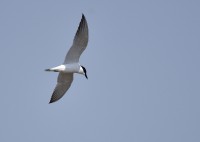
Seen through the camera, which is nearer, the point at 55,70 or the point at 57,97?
the point at 55,70

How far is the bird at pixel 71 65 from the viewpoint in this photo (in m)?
33.3

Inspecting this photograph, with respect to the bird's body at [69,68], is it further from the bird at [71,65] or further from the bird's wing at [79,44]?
the bird's wing at [79,44]

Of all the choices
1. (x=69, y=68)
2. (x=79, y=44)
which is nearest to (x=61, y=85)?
(x=69, y=68)

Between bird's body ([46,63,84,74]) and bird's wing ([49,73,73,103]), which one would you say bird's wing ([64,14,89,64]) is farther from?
bird's wing ([49,73,73,103])

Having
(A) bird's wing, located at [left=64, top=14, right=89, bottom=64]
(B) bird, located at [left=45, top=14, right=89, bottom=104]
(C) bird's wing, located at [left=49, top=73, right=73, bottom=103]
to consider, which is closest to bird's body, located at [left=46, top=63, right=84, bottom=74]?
(B) bird, located at [left=45, top=14, right=89, bottom=104]

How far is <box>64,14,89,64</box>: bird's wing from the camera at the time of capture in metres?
33.2

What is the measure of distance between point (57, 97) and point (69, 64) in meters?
2.55

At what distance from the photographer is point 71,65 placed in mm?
34594

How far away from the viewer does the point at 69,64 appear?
1362 inches

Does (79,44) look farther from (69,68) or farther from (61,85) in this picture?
(61,85)

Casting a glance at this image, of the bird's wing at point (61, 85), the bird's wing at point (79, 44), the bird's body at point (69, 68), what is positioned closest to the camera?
the bird's wing at point (79, 44)

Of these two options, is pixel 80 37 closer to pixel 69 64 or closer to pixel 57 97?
pixel 69 64

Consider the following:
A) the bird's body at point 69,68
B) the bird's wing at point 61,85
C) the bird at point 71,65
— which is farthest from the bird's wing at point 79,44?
the bird's wing at point 61,85

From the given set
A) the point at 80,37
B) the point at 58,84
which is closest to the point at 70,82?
the point at 58,84
